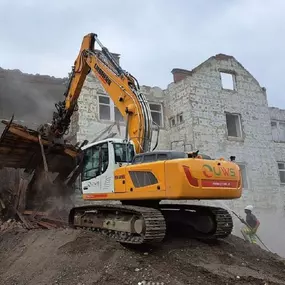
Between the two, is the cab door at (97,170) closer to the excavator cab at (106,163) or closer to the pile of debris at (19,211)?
the excavator cab at (106,163)

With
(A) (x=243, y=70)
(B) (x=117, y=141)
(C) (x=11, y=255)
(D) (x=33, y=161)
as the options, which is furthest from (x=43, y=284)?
(A) (x=243, y=70)

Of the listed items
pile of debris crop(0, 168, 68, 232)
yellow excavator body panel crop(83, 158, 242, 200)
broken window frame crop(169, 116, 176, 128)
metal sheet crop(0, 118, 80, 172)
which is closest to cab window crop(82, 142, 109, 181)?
yellow excavator body panel crop(83, 158, 242, 200)

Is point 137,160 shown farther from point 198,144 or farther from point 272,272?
point 198,144

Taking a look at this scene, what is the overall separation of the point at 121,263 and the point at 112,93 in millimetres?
4460

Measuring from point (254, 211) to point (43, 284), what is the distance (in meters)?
14.5

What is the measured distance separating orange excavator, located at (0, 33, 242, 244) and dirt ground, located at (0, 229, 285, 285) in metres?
0.40

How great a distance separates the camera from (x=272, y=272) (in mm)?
6859

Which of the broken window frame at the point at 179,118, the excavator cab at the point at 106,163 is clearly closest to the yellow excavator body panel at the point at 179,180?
the excavator cab at the point at 106,163

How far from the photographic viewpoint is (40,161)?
1133 cm

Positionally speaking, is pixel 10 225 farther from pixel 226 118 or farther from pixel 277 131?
pixel 277 131

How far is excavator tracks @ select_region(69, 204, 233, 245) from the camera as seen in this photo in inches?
257

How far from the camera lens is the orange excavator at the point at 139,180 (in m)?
6.50

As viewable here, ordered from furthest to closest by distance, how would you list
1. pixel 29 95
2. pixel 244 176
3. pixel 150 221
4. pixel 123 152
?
pixel 29 95
pixel 244 176
pixel 123 152
pixel 150 221

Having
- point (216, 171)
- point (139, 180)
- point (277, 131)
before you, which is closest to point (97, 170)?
point (139, 180)
